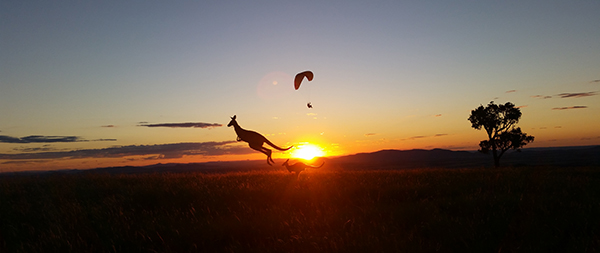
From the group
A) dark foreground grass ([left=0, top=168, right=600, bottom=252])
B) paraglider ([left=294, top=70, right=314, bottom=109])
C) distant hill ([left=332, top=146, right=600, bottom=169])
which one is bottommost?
distant hill ([left=332, top=146, right=600, bottom=169])

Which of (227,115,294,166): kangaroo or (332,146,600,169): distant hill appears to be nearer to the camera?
(227,115,294,166): kangaroo

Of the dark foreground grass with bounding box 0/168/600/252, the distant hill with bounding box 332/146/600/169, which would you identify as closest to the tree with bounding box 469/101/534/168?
the distant hill with bounding box 332/146/600/169

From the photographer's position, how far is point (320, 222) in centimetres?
538

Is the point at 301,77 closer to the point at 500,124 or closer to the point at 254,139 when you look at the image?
the point at 254,139

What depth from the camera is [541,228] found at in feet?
16.1

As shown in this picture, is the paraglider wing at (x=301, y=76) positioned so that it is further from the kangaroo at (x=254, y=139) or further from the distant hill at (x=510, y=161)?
the distant hill at (x=510, y=161)

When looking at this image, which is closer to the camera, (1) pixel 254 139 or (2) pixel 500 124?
(1) pixel 254 139

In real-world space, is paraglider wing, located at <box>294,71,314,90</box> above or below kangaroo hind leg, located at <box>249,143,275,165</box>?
above

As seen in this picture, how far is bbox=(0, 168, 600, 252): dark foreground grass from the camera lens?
14.6 ft

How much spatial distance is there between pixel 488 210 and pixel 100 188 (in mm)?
11721

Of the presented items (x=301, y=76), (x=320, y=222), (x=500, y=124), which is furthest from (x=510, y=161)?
(x=320, y=222)

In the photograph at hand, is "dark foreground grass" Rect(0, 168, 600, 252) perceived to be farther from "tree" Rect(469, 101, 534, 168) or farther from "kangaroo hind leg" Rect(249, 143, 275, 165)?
"tree" Rect(469, 101, 534, 168)

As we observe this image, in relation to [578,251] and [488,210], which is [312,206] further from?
[578,251]

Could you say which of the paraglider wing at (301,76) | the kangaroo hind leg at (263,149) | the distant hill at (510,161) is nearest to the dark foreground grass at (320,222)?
the kangaroo hind leg at (263,149)
